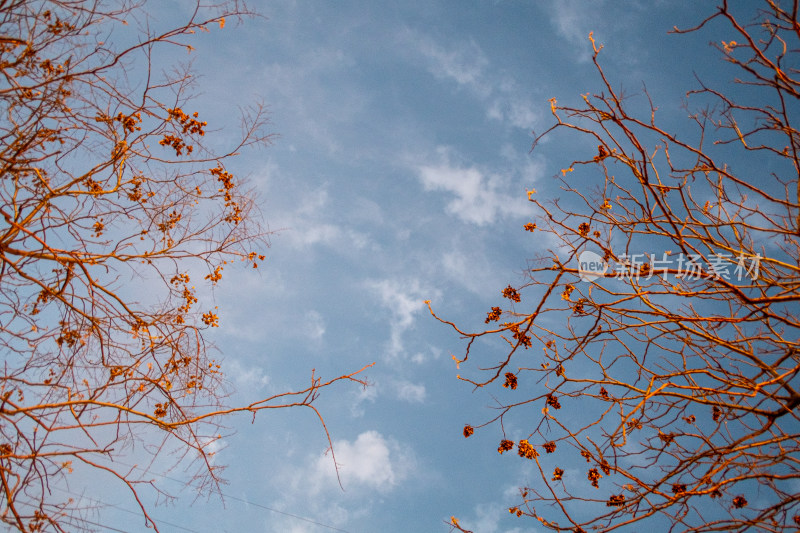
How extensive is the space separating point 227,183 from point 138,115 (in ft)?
2.79

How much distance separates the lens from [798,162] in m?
2.56

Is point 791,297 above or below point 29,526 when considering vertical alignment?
above

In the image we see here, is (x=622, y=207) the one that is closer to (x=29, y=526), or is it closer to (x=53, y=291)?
(x=53, y=291)

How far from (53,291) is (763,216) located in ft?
17.0

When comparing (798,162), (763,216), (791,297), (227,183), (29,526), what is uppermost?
(227,183)

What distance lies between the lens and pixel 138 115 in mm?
3672

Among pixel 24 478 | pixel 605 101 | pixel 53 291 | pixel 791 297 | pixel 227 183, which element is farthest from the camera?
pixel 227 183

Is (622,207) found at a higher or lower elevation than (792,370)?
higher

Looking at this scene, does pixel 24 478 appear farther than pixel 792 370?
Yes

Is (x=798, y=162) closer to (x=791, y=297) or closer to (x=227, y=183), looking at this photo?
(x=791, y=297)

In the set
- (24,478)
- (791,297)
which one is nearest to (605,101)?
(791,297)

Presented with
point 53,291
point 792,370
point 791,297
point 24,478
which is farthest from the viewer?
point 53,291

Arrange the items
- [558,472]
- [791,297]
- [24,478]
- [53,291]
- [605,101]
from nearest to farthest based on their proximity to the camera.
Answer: [791,297] < [605,101] < [558,472] < [24,478] < [53,291]

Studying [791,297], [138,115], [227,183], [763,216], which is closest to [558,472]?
[791,297]
